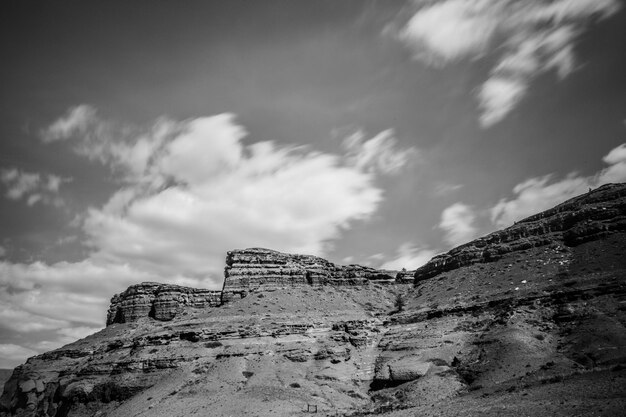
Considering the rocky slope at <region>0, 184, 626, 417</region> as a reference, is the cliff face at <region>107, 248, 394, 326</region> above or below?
above

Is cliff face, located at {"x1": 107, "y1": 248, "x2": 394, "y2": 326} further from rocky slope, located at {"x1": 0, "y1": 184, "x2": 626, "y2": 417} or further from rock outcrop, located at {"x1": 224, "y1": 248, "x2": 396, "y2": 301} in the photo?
rocky slope, located at {"x1": 0, "y1": 184, "x2": 626, "y2": 417}

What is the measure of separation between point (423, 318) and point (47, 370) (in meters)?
88.3

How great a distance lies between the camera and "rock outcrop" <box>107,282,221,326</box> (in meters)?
113

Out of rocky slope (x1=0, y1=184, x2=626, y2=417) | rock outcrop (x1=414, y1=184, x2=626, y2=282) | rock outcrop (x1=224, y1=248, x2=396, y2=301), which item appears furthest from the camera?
rock outcrop (x1=224, y1=248, x2=396, y2=301)

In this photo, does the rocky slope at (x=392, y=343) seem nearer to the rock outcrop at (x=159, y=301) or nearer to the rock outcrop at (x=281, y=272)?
the rock outcrop at (x=281, y=272)

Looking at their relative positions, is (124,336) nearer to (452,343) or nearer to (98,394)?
(98,394)

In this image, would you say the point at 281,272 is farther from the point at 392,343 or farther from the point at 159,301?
the point at 392,343

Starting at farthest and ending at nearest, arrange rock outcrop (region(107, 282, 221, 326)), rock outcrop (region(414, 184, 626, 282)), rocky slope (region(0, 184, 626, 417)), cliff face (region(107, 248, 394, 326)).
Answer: rock outcrop (region(107, 282, 221, 326)) < cliff face (region(107, 248, 394, 326)) < rock outcrop (region(414, 184, 626, 282)) < rocky slope (region(0, 184, 626, 417))

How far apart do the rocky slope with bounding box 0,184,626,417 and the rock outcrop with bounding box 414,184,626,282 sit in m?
0.40

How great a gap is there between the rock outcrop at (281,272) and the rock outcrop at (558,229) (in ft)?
67.0

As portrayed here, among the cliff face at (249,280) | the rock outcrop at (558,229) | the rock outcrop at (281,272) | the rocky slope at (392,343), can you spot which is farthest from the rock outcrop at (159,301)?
the rock outcrop at (558,229)

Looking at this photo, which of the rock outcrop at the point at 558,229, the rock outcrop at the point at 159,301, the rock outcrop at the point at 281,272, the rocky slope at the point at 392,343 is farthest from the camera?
the rock outcrop at the point at 159,301

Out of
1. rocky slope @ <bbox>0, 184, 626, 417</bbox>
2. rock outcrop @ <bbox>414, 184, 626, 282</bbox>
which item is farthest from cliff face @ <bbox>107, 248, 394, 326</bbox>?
rock outcrop @ <bbox>414, 184, 626, 282</bbox>

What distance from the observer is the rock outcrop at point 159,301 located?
370 ft
